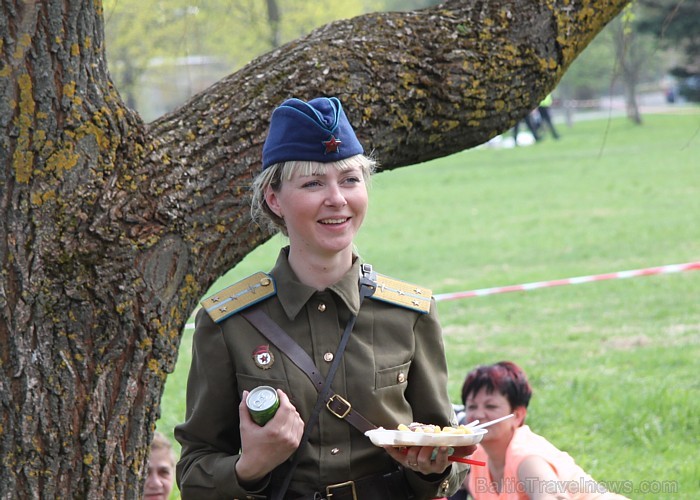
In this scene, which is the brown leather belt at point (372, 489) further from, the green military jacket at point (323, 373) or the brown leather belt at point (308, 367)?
the brown leather belt at point (308, 367)

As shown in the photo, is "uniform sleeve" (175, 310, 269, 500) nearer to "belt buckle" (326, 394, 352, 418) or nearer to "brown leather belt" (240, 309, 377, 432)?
"brown leather belt" (240, 309, 377, 432)

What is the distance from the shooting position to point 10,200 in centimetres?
345

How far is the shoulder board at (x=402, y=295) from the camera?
2902 millimetres

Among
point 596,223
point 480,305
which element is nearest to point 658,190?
point 596,223

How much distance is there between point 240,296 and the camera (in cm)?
288

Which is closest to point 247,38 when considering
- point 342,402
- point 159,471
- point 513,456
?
point 159,471

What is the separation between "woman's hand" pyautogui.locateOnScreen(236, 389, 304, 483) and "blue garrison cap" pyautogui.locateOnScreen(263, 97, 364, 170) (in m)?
0.64

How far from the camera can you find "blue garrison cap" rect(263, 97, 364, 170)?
9.19 ft

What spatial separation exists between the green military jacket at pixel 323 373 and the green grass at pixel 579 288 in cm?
112

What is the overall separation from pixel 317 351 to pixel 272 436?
35 centimetres

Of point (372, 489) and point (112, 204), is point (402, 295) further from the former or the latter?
point (112, 204)

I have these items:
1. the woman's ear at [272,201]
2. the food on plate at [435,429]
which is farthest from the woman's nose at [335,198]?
the food on plate at [435,429]

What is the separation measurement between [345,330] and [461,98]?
5.04ft

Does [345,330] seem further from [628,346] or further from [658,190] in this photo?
[658,190]
